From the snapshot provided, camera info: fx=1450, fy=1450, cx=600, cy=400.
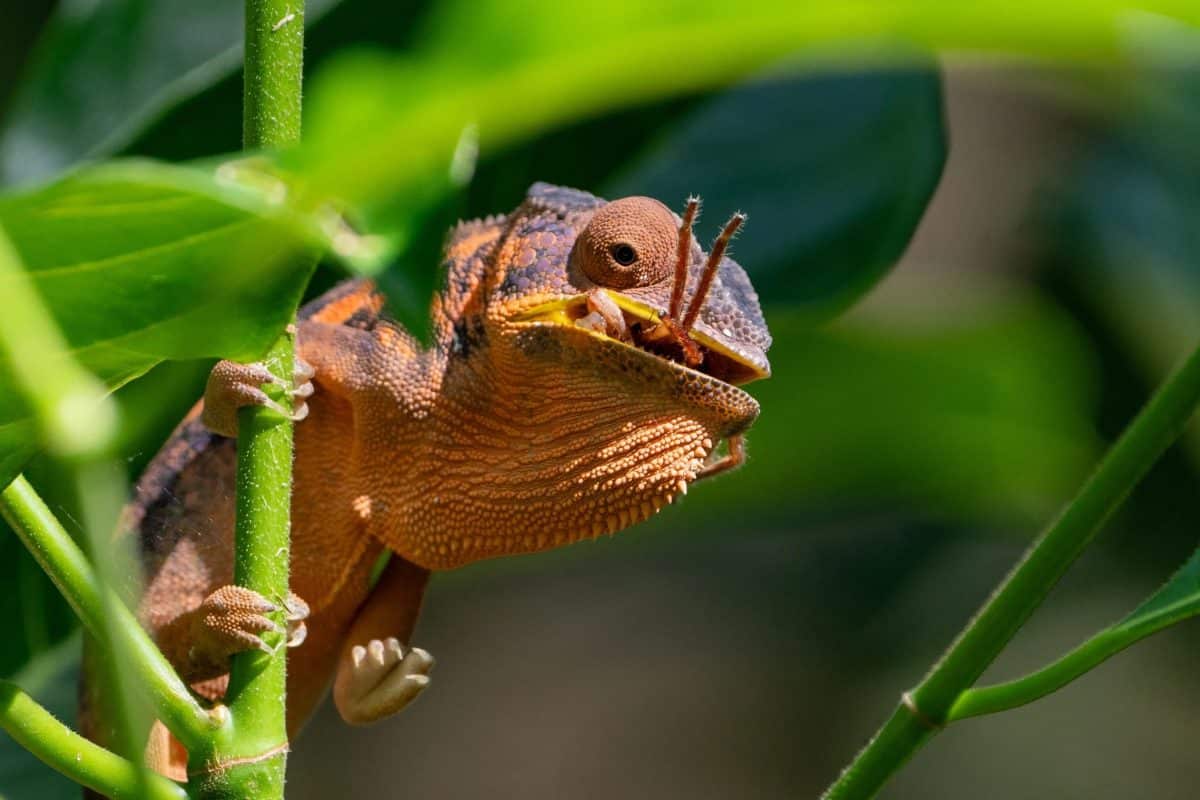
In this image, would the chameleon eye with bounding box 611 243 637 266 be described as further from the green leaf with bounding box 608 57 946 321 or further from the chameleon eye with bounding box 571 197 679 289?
the green leaf with bounding box 608 57 946 321

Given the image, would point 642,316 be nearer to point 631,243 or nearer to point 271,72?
point 631,243

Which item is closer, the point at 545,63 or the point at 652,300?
the point at 545,63

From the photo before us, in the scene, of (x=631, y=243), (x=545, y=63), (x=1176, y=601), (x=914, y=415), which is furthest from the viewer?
(x=914, y=415)

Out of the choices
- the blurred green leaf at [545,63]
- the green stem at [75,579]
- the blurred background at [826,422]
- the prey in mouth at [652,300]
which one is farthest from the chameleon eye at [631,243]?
Result: the blurred green leaf at [545,63]

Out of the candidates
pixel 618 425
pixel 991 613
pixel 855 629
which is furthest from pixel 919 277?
pixel 991 613

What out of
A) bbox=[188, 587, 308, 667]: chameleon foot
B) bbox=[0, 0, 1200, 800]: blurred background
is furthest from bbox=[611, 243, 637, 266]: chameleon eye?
bbox=[188, 587, 308, 667]: chameleon foot

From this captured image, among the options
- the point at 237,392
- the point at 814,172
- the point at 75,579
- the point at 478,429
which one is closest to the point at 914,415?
the point at 814,172
